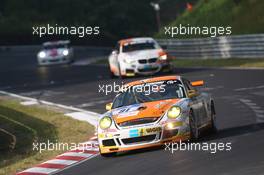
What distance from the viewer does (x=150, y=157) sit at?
42.6 ft

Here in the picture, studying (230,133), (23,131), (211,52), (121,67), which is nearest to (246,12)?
(211,52)

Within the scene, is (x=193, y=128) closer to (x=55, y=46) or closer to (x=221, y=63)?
(x=221, y=63)

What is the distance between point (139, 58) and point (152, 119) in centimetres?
1808

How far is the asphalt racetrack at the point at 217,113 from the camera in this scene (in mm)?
11609

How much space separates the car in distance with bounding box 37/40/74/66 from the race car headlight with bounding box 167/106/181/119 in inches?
1475

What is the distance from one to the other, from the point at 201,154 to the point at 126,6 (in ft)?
231

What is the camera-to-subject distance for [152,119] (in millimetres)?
13500

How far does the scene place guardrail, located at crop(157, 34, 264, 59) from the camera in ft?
121

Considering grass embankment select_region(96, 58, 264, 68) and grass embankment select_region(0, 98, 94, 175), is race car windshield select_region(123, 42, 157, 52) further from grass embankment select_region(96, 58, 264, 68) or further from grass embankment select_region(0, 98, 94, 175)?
grass embankment select_region(0, 98, 94, 175)

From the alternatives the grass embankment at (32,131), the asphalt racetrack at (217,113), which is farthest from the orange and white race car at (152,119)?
the grass embankment at (32,131)

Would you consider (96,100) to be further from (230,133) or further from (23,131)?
(230,133)

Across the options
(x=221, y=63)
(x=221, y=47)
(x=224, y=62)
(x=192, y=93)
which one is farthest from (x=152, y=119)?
(x=221, y=47)

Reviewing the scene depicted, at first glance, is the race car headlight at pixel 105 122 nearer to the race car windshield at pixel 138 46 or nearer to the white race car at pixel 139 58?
the white race car at pixel 139 58

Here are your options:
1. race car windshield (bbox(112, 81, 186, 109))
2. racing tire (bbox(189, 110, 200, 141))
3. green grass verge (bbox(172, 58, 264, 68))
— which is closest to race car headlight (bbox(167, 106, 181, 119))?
racing tire (bbox(189, 110, 200, 141))
